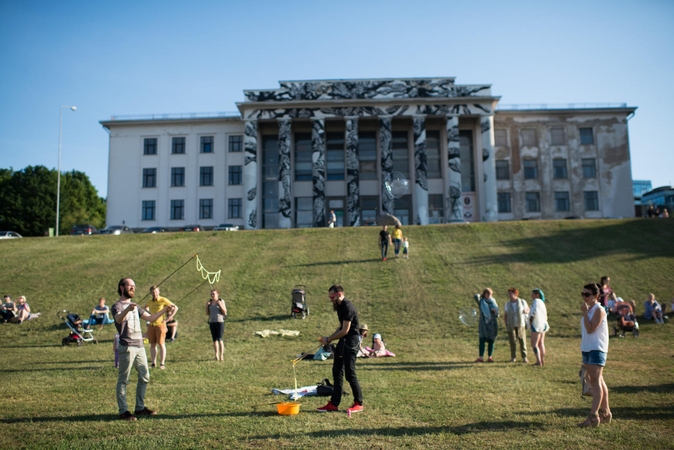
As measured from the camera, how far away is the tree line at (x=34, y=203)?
70438mm

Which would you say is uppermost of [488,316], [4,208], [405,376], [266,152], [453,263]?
[266,152]

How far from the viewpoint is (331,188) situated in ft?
203

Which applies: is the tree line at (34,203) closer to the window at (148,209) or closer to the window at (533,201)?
the window at (148,209)

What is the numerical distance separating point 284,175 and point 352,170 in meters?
7.69

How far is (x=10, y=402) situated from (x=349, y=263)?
21047 millimetres

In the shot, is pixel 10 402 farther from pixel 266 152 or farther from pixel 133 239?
pixel 266 152

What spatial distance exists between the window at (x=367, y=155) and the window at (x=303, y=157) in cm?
612

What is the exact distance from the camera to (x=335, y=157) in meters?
63.3

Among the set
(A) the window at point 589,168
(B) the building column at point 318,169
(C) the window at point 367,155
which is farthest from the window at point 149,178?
(A) the window at point 589,168

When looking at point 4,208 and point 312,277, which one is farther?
point 4,208

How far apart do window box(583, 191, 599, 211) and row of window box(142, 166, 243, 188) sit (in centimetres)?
4174

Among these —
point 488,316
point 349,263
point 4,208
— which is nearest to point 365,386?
point 488,316

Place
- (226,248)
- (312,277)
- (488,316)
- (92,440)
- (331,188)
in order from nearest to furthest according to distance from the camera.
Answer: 1. (92,440)
2. (488,316)
3. (312,277)
4. (226,248)
5. (331,188)

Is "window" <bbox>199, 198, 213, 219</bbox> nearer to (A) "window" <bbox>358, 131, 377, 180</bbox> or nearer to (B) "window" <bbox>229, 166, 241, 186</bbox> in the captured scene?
(B) "window" <bbox>229, 166, 241, 186</bbox>
